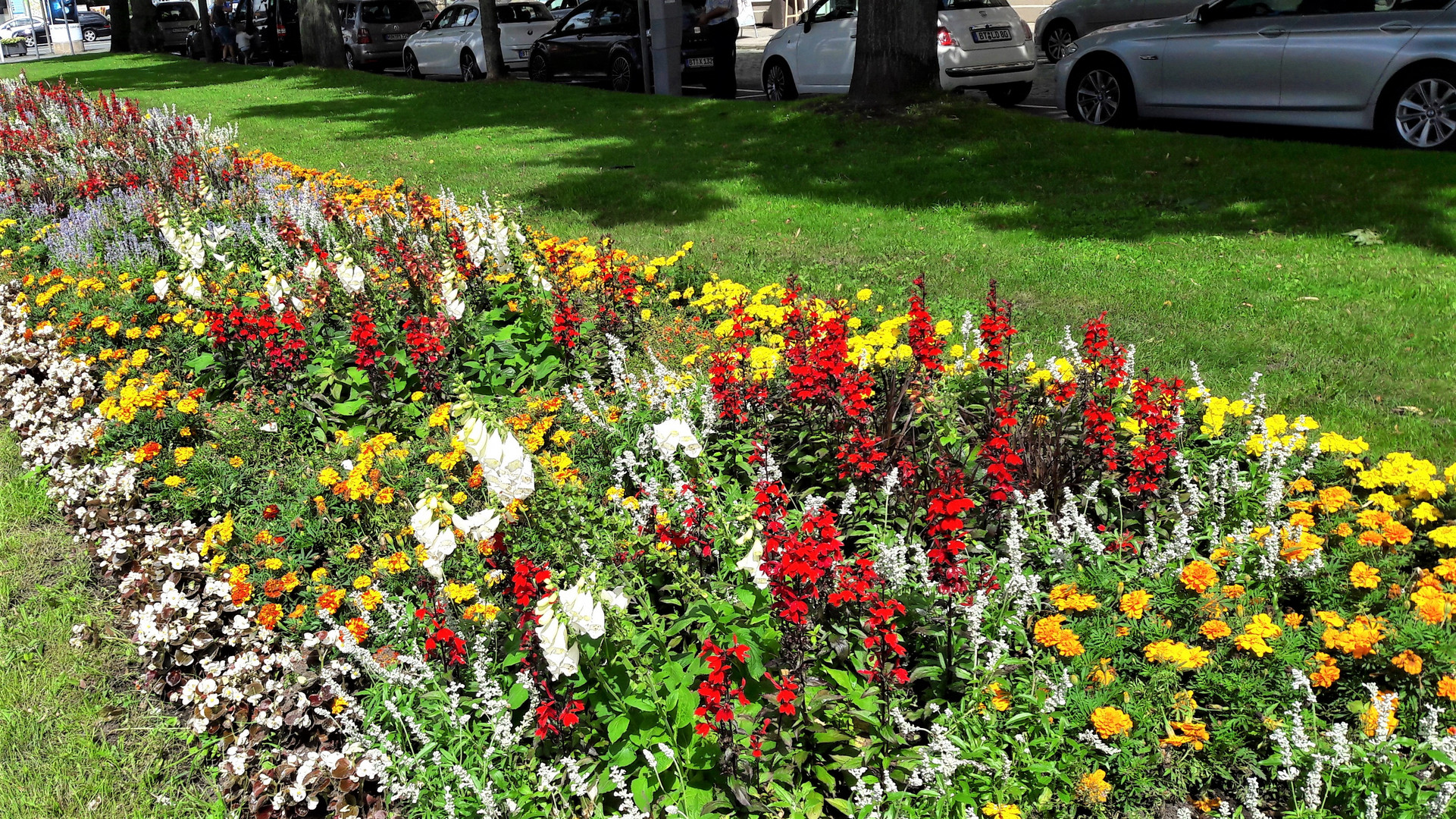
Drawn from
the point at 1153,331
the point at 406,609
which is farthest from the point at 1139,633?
the point at 1153,331

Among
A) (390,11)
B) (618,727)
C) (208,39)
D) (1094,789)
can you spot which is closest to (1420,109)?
(1094,789)

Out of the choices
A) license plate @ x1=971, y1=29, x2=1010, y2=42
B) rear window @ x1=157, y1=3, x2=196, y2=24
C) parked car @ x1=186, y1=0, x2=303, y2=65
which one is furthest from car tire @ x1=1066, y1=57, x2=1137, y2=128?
rear window @ x1=157, y1=3, x2=196, y2=24

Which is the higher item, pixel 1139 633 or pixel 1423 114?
pixel 1423 114

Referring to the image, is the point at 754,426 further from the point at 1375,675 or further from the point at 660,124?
the point at 660,124

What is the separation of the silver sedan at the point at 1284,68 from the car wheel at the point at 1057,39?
7.91 metres

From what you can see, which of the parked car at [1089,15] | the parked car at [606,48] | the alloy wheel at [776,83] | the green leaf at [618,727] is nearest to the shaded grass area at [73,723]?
the green leaf at [618,727]

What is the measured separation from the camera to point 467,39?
2088 centimetres

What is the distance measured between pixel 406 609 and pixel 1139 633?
2221 millimetres

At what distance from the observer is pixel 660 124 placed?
12766 mm

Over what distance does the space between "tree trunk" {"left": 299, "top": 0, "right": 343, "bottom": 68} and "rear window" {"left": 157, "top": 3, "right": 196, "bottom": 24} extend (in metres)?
28.1

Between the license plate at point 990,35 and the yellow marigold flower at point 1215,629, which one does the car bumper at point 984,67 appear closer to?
the license plate at point 990,35

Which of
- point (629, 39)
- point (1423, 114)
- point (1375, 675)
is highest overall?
point (629, 39)

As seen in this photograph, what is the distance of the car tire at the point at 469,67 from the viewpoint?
20875 mm

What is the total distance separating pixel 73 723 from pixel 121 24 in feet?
137
